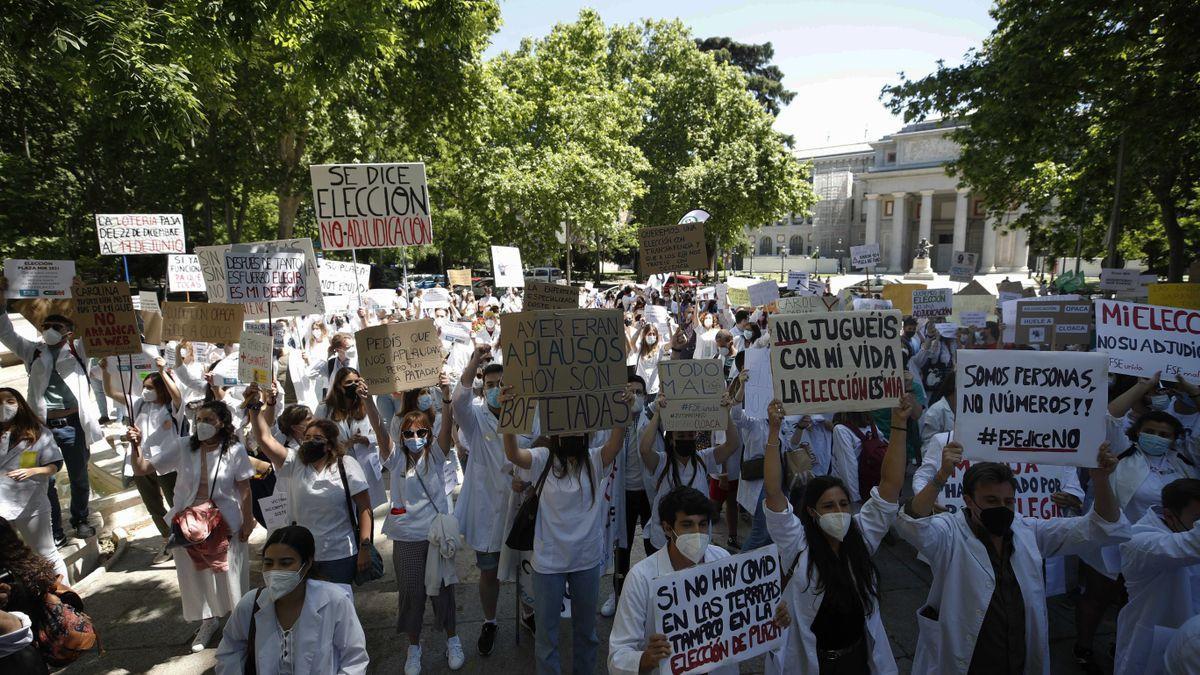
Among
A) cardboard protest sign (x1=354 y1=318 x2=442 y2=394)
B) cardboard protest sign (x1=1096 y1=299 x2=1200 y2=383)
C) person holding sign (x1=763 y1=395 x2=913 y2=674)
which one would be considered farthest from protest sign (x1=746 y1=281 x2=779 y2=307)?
person holding sign (x1=763 y1=395 x2=913 y2=674)

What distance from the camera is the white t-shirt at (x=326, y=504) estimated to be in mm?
4086

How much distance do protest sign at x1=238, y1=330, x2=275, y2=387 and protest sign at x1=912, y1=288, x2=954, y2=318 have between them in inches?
355

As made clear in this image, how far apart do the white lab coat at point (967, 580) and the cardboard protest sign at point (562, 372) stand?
5.86ft

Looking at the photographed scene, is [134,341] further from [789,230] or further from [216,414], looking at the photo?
[789,230]

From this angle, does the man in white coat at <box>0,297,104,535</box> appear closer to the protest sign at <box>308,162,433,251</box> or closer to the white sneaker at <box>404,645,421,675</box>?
the protest sign at <box>308,162,433,251</box>

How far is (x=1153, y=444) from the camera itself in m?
4.13

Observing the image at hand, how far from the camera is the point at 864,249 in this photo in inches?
608

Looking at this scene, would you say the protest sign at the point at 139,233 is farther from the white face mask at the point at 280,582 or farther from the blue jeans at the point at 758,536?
the blue jeans at the point at 758,536

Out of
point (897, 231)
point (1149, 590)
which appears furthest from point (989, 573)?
point (897, 231)

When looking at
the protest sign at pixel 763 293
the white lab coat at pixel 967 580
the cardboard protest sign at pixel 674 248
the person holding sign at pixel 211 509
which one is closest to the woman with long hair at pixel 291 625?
the person holding sign at pixel 211 509

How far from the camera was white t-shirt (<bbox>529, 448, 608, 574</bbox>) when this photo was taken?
375 centimetres

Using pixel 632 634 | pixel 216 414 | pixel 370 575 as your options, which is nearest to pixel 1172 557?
pixel 632 634

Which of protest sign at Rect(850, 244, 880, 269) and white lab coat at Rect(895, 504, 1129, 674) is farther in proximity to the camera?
protest sign at Rect(850, 244, 880, 269)

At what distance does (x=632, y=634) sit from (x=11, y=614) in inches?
102
